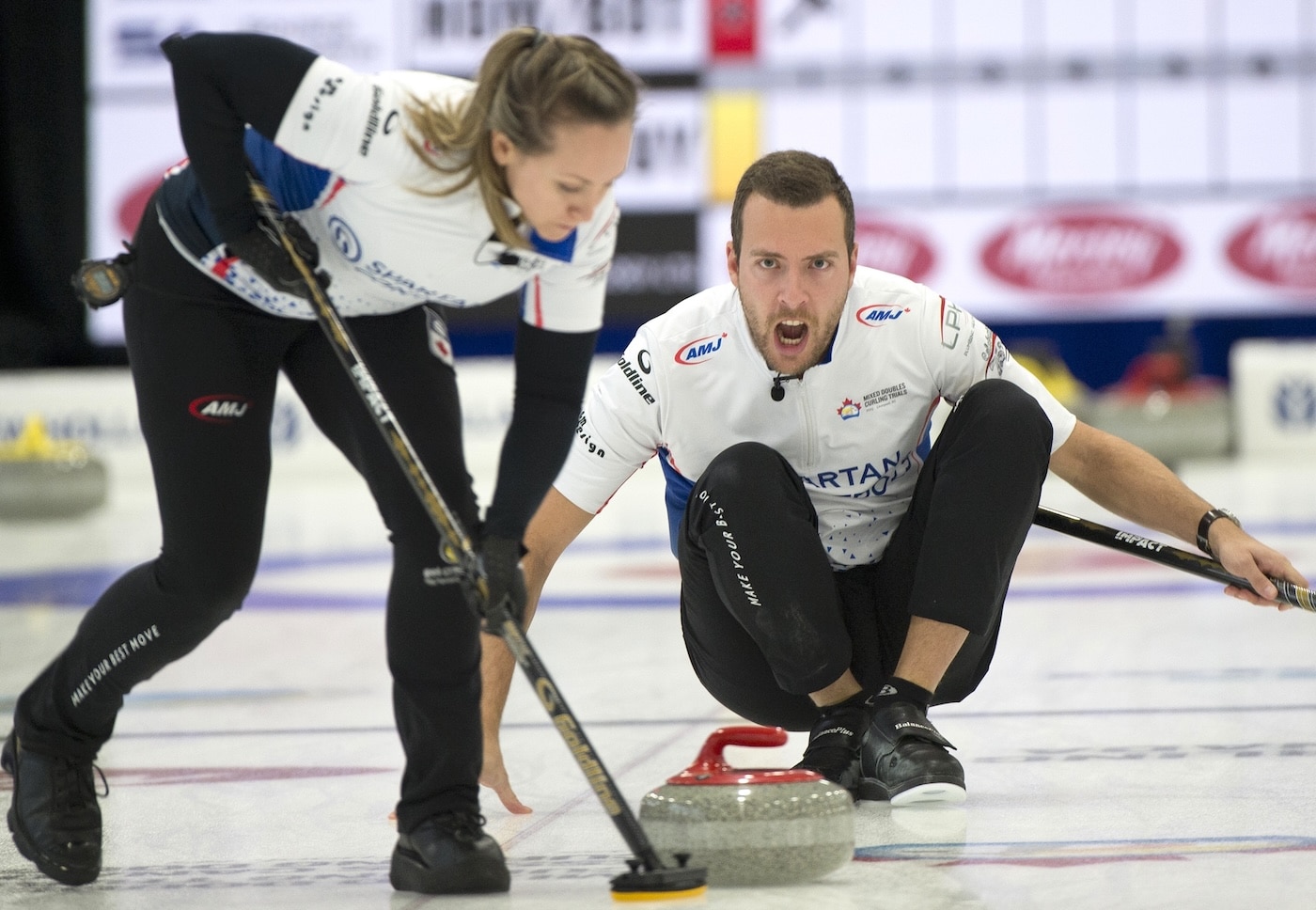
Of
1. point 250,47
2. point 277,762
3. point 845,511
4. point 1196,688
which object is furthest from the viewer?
point 1196,688

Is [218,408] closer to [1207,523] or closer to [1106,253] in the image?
[1207,523]

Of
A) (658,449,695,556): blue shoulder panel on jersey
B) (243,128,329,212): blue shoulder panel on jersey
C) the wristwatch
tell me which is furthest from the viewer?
(658,449,695,556): blue shoulder panel on jersey

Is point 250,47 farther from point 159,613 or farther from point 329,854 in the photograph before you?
point 329,854

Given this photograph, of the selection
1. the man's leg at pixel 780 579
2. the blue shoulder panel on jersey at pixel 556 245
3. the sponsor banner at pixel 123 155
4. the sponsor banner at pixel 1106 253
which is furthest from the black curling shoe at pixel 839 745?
the sponsor banner at pixel 123 155

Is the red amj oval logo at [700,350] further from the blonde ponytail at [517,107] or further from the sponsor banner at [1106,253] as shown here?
the sponsor banner at [1106,253]

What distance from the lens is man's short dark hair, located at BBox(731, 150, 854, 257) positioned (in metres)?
2.39

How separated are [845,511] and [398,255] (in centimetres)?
90

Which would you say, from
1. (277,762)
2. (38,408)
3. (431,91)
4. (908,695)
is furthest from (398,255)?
(38,408)

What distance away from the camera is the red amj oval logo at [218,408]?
218 cm

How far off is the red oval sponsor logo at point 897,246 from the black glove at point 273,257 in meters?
9.97

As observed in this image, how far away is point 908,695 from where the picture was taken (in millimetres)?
2367

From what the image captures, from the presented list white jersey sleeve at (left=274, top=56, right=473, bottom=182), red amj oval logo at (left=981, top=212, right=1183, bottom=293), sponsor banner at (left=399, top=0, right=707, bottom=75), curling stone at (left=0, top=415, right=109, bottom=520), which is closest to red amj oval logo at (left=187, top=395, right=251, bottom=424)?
white jersey sleeve at (left=274, top=56, right=473, bottom=182)

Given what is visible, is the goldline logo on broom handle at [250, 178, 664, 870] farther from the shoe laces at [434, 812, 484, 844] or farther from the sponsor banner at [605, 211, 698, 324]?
the sponsor banner at [605, 211, 698, 324]

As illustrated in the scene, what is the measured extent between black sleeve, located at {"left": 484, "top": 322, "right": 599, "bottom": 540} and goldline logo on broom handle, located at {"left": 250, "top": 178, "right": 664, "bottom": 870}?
71 mm
